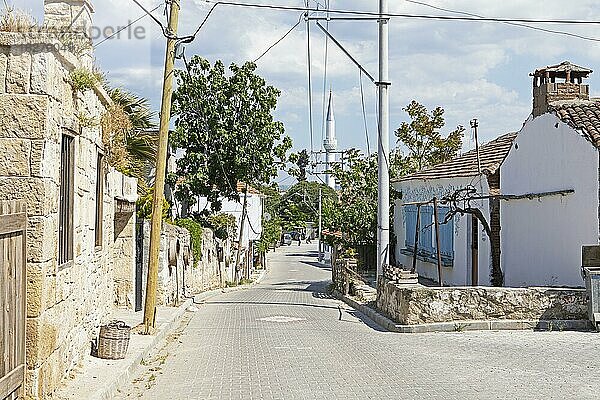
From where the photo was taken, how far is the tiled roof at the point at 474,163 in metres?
25.7

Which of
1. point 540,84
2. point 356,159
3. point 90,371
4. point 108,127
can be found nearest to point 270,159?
point 356,159

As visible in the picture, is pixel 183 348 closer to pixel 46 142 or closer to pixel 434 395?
pixel 434 395

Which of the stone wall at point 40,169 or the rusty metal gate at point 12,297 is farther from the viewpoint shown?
the stone wall at point 40,169

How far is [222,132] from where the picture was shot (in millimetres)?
37781

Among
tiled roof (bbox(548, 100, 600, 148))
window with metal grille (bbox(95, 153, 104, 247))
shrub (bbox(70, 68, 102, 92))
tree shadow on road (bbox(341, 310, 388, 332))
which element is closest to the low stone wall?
tree shadow on road (bbox(341, 310, 388, 332))

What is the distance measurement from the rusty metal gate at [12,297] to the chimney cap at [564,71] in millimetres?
17179

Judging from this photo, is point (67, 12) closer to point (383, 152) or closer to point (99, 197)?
point (99, 197)

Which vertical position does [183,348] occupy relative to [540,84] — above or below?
below

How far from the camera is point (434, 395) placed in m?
10.0

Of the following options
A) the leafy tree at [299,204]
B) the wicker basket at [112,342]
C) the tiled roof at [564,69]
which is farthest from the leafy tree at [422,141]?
the leafy tree at [299,204]

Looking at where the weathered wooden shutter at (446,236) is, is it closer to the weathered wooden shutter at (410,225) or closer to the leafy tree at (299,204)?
the weathered wooden shutter at (410,225)

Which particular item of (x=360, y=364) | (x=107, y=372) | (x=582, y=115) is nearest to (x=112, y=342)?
(x=107, y=372)

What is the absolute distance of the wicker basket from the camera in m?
11.9

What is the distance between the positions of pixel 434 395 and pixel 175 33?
9.76m
